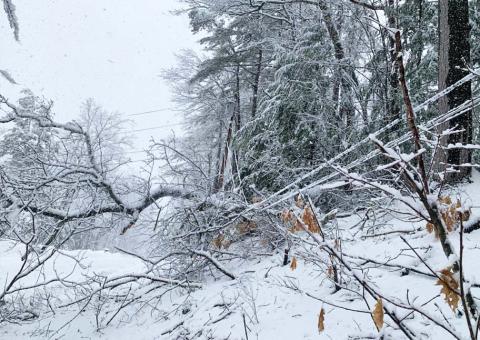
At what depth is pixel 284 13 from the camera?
521 inches

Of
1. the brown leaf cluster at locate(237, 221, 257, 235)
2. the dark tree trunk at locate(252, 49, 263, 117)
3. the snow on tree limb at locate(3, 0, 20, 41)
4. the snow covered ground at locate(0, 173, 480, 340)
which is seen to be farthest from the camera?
the dark tree trunk at locate(252, 49, 263, 117)

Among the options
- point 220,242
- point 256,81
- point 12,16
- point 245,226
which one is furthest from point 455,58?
point 256,81

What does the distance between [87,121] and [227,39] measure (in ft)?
35.1

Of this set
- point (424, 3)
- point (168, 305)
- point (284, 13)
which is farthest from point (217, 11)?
point (168, 305)

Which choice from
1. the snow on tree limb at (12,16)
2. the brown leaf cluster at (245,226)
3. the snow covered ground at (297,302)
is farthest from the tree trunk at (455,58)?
the snow on tree limb at (12,16)

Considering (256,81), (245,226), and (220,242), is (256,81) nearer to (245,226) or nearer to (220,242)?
(245,226)

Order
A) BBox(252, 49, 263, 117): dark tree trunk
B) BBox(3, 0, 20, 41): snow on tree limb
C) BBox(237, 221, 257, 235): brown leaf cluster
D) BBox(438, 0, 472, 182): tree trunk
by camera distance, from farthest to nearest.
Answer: BBox(252, 49, 263, 117): dark tree trunk < BBox(237, 221, 257, 235): brown leaf cluster < BBox(438, 0, 472, 182): tree trunk < BBox(3, 0, 20, 41): snow on tree limb

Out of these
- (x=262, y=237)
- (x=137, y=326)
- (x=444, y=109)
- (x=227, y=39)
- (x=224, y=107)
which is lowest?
(x=137, y=326)

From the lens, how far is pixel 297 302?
371 cm

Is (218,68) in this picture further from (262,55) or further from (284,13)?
(284,13)

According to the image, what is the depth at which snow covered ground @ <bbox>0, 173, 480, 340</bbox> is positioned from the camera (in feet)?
8.60

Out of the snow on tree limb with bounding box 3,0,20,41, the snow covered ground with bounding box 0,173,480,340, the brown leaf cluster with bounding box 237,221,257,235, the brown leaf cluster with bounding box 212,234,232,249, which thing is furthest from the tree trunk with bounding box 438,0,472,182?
the snow on tree limb with bounding box 3,0,20,41

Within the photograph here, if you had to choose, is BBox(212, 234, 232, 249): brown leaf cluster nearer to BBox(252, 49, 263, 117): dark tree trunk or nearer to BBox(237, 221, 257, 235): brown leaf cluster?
BBox(237, 221, 257, 235): brown leaf cluster

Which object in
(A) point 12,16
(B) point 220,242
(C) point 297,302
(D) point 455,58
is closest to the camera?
(C) point 297,302
